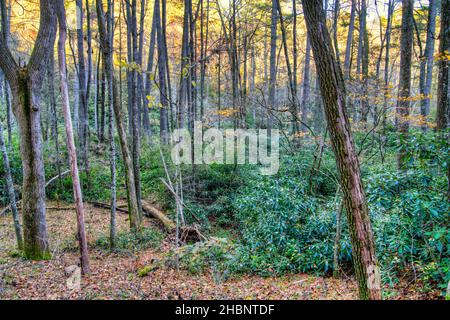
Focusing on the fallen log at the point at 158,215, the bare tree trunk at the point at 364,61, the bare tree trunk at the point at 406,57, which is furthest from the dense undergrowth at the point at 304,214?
the bare tree trunk at the point at 364,61

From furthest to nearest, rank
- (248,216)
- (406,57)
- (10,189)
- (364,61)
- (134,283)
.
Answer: (364,61), (248,216), (406,57), (10,189), (134,283)

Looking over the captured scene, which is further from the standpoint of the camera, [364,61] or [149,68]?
[149,68]

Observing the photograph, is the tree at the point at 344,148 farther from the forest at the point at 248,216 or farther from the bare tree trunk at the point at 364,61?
the bare tree trunk at the point at 364,61

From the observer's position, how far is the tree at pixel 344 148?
111 inches

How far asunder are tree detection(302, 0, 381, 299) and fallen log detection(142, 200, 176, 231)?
5.79 meters

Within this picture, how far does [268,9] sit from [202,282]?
40.7ft

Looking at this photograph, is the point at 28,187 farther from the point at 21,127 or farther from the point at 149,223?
the point at 149,223

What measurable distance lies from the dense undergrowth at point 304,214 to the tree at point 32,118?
1.57 m

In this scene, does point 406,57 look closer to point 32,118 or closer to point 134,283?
point 134,283

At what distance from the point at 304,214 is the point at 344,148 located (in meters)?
3.91

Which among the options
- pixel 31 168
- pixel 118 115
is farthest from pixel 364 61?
pixel 31 168

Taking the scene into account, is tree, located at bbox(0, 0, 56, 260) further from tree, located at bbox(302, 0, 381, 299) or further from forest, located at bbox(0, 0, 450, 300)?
tree, located at bbox(302, 0, 381, 299)

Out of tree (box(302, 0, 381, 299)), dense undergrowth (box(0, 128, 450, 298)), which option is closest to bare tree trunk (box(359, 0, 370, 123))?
dense undergrowth (box(0, 128, 450, 298))

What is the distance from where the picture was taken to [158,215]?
8.53 m
